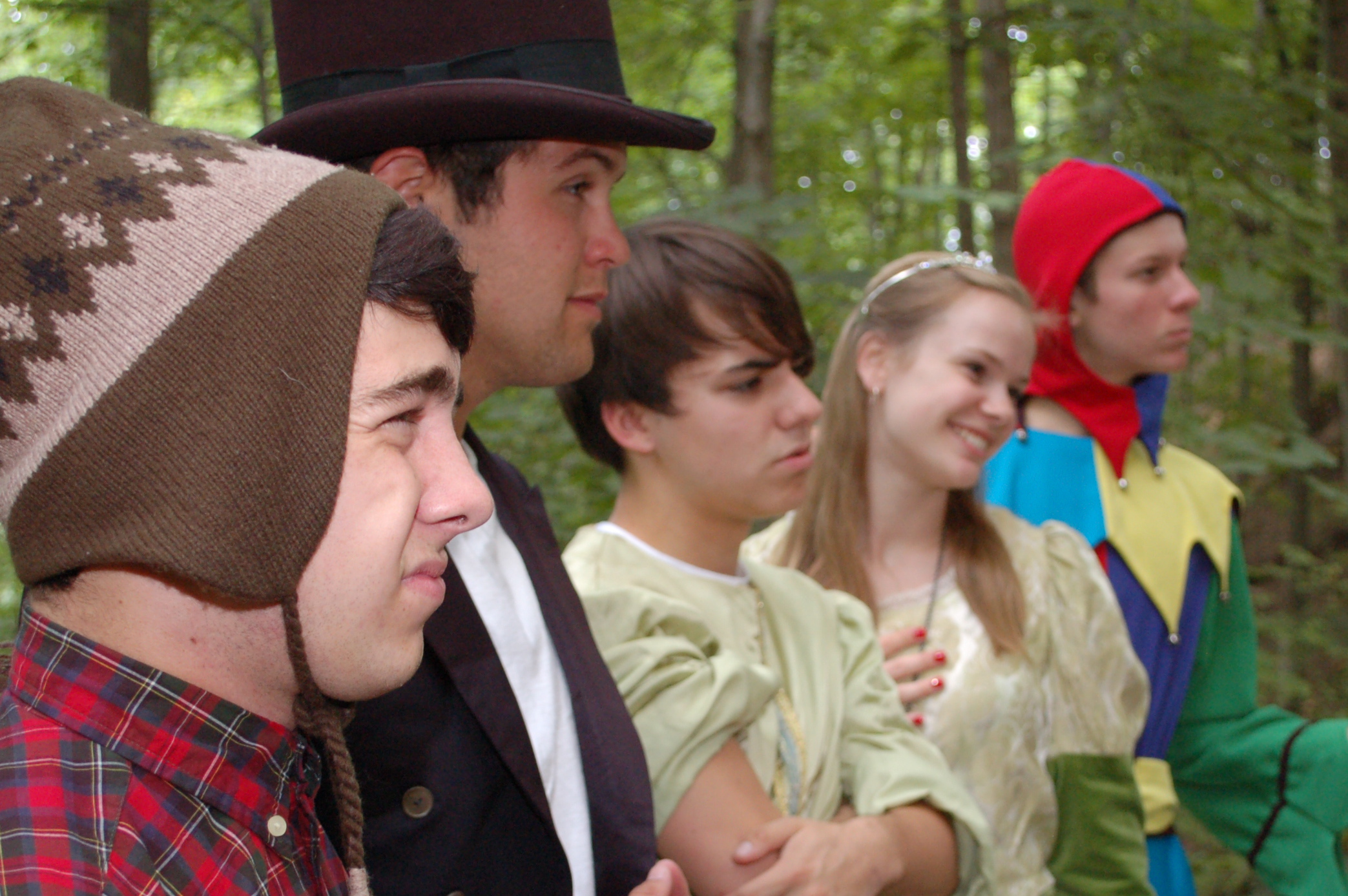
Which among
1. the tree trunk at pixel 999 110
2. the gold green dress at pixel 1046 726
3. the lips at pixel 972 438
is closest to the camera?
the gold green dress at pixel 1046 726

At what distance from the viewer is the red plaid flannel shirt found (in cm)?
94

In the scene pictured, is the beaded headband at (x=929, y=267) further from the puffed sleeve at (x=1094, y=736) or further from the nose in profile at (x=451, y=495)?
the nose in profile at (x=451, y=495)

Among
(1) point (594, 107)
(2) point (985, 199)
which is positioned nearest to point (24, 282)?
(1) point (594, 107)

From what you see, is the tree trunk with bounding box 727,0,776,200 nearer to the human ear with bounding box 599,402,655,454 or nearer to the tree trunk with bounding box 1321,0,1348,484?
the tree trunk with bounding box 1321,0,1348,484

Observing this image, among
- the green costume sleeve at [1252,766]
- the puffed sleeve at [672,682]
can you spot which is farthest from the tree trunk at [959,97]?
the puffed sleeve at [672,682]

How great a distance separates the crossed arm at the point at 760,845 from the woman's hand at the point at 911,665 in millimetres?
592

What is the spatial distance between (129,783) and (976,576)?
7.07ft

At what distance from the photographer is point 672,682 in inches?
75.3

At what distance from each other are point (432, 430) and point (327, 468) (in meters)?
0.15

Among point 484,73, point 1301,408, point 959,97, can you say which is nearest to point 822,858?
point 484,73

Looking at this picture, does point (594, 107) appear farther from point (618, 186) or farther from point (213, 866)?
point (618, 186)

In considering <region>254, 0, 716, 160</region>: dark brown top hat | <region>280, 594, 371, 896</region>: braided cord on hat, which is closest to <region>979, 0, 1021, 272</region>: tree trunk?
<region>254, 0, 716, 160</region>: dark brown top hat

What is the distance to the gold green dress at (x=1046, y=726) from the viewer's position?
2479mm

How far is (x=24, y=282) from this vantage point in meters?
1.01
